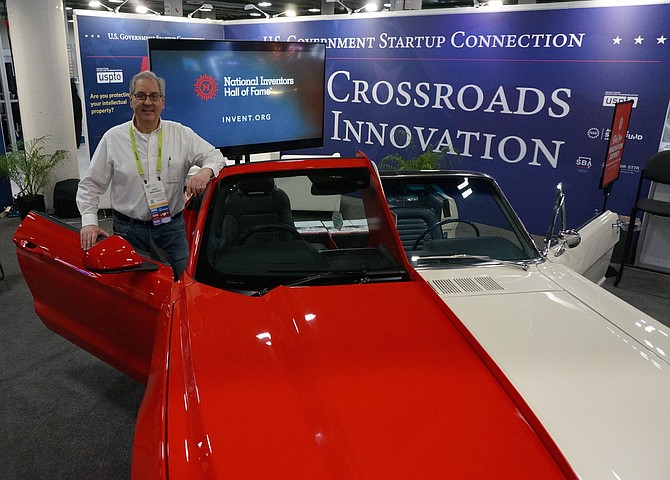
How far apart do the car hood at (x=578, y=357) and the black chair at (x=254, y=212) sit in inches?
30.4

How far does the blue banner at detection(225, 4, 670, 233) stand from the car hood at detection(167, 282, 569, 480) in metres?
5.03

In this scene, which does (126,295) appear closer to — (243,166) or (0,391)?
(243,166)

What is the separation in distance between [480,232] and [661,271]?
3.69 meters

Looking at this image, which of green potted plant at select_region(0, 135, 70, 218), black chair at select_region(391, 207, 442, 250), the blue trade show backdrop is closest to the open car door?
black chair at select_region(391, 207, 442, 250)

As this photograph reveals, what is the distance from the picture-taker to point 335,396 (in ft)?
5.17

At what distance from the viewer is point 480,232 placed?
3131 mm

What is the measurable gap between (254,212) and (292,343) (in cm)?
95

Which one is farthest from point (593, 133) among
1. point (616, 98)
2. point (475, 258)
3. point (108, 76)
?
point (108, 76)

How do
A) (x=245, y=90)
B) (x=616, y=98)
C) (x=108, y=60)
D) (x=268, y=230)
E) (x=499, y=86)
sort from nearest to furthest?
(x=268, y=230) < (x=245, y=90) < (x=616, y=98) < (x=499, y=86) < (x=108, y=60)

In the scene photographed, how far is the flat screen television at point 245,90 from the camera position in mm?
5215

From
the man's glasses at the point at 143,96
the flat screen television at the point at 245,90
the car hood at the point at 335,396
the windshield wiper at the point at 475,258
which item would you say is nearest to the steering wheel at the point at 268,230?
the car hood at the point at 335,396

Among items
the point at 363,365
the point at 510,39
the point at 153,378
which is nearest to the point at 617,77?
the point at 510,39

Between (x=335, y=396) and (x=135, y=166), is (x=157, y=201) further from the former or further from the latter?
(x=335, y=396)

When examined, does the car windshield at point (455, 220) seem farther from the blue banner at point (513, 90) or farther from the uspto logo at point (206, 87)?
the blue banner at point (513, 90)
